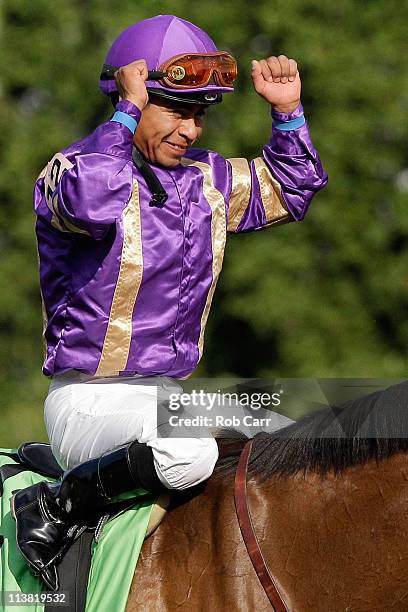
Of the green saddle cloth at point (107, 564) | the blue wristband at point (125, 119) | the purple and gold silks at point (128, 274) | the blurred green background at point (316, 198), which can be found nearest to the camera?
the green saddle cloth at point (107, 564)

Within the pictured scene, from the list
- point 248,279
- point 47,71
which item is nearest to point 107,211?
point 248,279

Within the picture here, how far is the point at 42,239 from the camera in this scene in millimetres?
3371

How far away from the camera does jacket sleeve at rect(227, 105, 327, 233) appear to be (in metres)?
3.63

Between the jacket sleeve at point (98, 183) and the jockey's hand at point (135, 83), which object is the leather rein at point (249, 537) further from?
the jockey's hand at point (135, 83)

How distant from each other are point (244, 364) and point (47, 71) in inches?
129

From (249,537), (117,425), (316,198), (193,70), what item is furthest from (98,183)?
(316,198)

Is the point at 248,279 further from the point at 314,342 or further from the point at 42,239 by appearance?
the point at 42,239

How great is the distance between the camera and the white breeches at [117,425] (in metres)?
3.02

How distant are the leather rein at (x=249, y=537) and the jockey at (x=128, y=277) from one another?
0.32 feet

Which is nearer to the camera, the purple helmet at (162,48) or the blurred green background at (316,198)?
the purple helmet at (162,48)

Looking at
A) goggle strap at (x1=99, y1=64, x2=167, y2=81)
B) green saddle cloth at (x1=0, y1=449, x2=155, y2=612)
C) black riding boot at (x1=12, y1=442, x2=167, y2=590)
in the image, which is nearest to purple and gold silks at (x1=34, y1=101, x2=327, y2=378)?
goggle strap at (x1=99, y1=64, x2=167, y2=81)

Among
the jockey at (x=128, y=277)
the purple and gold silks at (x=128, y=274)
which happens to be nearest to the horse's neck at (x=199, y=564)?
the jockey at (x=128, y=277)

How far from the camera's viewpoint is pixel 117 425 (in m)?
3.14

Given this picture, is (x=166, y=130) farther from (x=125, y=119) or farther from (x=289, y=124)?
(x=289, y=124)
